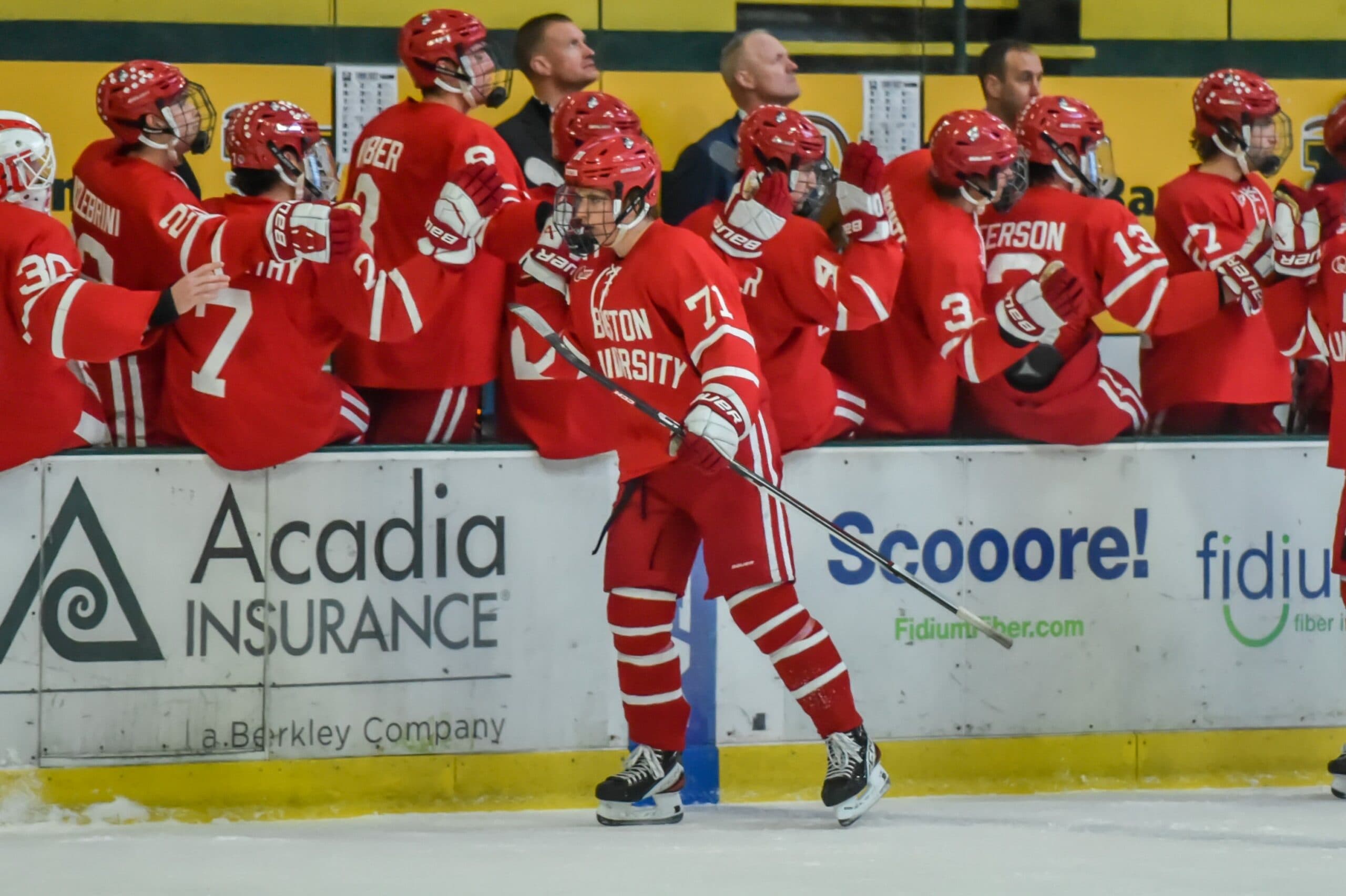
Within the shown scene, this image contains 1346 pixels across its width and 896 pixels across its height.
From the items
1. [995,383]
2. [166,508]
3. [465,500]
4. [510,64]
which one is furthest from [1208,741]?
[510,64]

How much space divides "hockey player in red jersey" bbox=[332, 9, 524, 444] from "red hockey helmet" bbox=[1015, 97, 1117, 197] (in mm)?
1412

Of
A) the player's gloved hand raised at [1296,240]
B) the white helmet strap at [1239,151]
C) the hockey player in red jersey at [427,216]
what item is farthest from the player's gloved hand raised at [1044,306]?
the hockey player in red jersey at [427,216]

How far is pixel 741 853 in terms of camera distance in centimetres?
413

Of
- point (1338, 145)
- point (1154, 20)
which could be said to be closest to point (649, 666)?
point (1338, 145)

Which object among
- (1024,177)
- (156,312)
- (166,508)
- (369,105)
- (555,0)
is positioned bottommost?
(166,508)

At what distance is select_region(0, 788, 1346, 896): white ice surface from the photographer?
3.80 m

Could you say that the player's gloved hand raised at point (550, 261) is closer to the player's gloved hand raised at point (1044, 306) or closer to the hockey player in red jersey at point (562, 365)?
the hockey player in red jersey at point (562, 365)

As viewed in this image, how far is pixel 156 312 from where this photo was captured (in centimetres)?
434

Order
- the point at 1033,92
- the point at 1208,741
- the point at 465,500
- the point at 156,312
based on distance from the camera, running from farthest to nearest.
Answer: the point at 1033,92 < the point at 1208,741 < the point at 465,500 < the point at 156,312

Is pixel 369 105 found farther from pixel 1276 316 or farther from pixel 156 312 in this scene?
pixel 1276 316

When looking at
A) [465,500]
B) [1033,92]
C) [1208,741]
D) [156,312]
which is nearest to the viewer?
[156,312]

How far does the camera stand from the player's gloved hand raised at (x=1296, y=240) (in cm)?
491

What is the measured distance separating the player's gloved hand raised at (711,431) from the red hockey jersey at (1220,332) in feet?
5.69

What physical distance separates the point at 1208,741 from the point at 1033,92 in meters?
2.39
